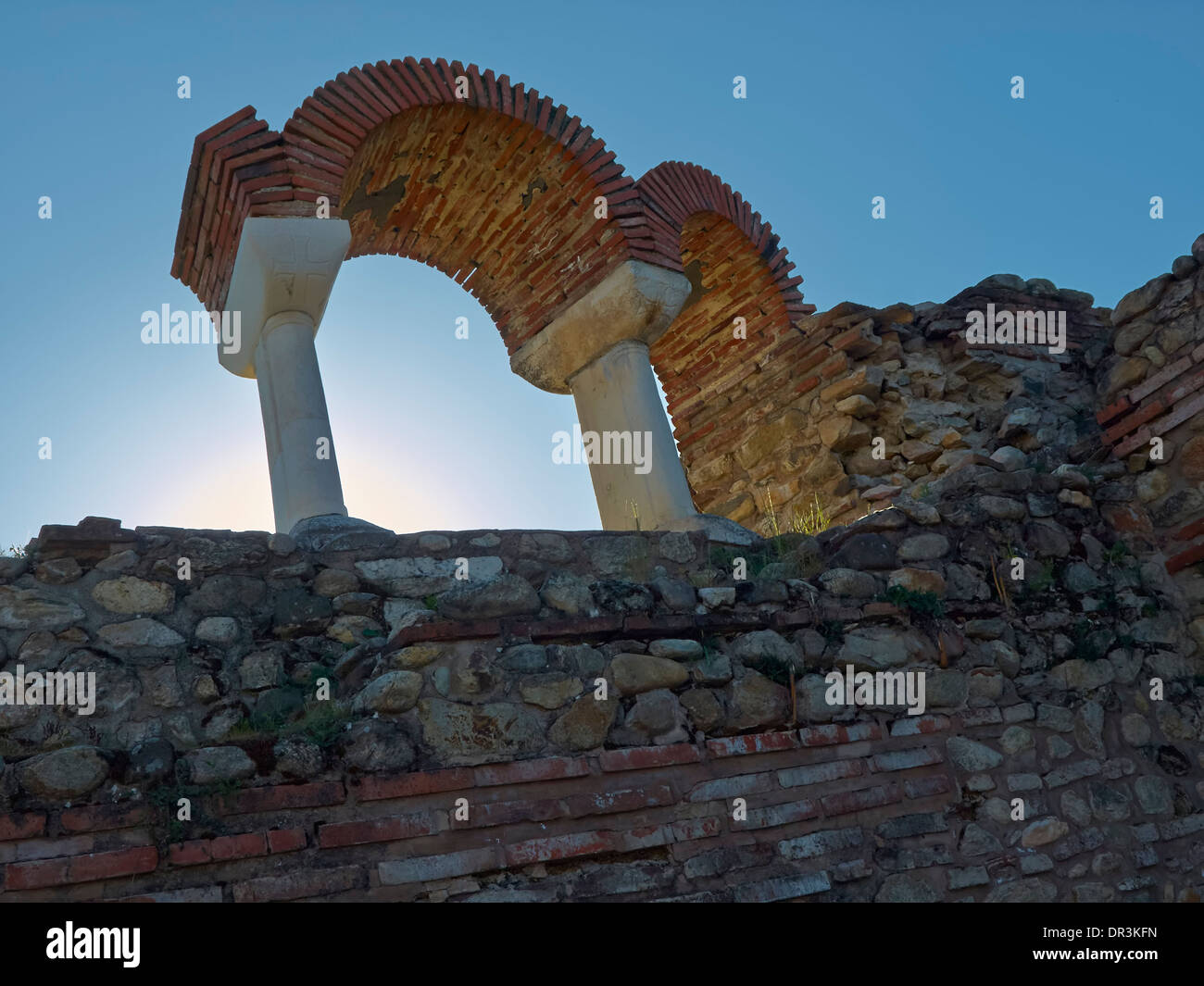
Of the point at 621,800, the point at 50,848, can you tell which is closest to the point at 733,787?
the point at 621,800

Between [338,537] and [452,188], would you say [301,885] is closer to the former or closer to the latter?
[338,537]

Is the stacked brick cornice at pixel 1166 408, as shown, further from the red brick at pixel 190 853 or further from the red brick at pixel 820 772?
the red brick at pixel 190 853

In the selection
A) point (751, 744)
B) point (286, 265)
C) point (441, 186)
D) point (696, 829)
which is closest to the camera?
point (696, 829)

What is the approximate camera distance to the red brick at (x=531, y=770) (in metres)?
3.31

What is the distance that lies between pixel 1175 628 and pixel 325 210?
413cm

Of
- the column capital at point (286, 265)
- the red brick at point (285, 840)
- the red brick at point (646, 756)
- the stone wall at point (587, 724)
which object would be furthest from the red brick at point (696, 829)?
the column capital at point (286, 265)

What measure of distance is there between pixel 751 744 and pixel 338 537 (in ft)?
5.06

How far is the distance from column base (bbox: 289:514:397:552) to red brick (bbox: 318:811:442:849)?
3.30 feet

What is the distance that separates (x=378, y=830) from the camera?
3.09 m

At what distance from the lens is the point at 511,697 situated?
3.51m

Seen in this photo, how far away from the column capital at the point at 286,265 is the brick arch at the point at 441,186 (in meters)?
0.12
